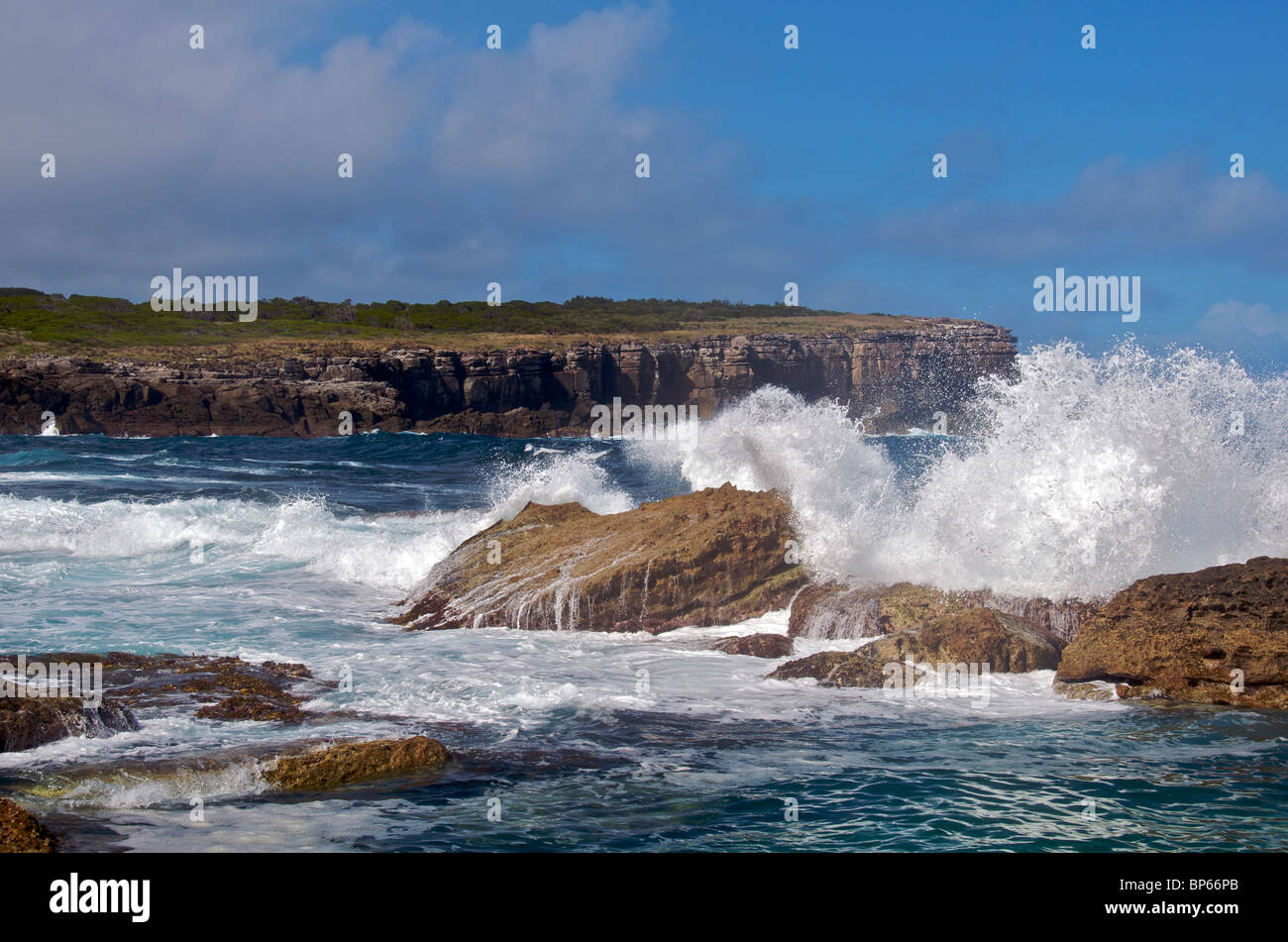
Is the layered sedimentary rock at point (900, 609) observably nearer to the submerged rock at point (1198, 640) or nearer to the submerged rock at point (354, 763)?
the submerged rock at point (1198, 640)

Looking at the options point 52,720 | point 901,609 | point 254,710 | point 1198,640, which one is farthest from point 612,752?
point 1198,640

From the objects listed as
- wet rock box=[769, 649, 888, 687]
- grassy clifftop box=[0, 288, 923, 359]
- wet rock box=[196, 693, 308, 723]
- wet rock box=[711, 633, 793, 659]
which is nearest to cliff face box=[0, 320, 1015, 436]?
grassy clifftop box=[0, 288, 923, 359]

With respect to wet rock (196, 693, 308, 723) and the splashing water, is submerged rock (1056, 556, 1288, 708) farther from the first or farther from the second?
wet rock (196, 693, 308, 723)

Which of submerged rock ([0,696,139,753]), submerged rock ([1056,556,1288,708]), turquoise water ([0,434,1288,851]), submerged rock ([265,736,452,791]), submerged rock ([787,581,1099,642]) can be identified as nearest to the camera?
turquoise water ([0,434,1288,851])

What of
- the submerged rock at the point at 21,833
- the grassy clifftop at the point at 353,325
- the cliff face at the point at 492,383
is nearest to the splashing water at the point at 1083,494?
the submerged rock at the point at 21,833

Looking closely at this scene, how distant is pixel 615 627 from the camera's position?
11.9 meters

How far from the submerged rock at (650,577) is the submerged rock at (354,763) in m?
4.97

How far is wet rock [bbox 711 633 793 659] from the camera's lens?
10.5 metres

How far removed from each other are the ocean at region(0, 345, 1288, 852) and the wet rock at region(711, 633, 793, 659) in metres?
0.17

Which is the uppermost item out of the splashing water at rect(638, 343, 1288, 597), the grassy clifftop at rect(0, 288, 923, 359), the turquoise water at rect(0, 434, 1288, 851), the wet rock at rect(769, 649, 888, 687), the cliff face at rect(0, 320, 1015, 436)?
the grassy clifftop at rect(0, 288, 923, 359)

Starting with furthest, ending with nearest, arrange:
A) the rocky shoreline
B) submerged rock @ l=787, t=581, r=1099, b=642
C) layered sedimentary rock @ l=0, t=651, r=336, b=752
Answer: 1. submerged rock @ l=787, t=581, r=1099, b=642
2. the rocky shoreline
3. layered sedimentary rock @ l=0, t=651, r=336, b=752

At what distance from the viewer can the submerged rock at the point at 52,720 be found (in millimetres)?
6945

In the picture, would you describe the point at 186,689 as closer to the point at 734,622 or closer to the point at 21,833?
the point at 21,833
